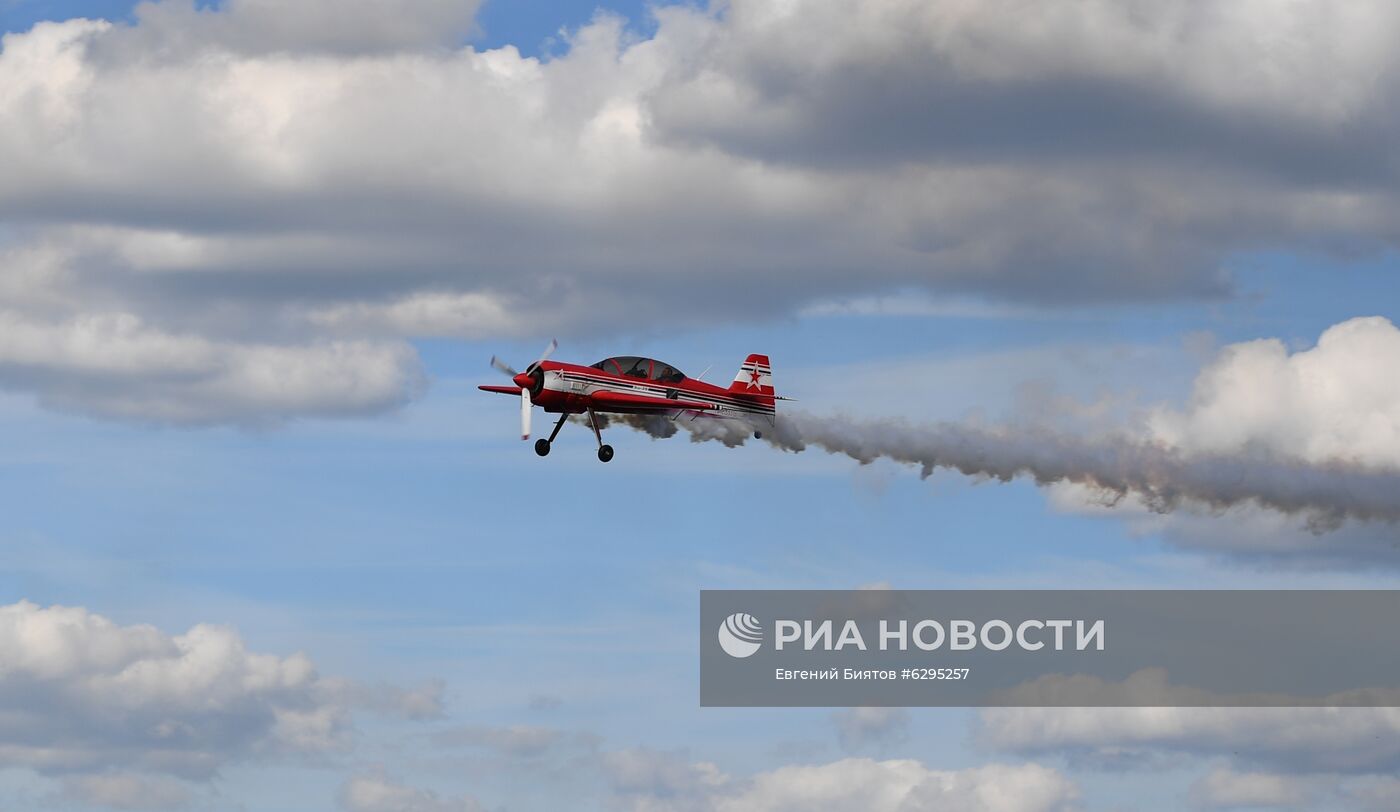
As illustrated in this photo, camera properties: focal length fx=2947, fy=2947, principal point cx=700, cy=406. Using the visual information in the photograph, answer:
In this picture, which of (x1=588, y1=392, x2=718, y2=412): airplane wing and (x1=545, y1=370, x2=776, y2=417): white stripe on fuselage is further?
(x1=588, y1=392, x2=718, y2=412): airplane wing

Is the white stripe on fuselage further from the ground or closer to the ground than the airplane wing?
further from the ground

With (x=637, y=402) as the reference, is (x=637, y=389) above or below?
above

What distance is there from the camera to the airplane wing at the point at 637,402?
426ft

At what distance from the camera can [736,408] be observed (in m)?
134

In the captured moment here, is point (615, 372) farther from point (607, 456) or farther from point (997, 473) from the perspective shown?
point (997, 473)

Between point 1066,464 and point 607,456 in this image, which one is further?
point 1066,464

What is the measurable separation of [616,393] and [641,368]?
173 centimetres

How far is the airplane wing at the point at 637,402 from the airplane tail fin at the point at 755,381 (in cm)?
327

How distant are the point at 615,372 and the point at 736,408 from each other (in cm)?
684

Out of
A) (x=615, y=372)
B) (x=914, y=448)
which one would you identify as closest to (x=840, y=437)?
(x=914, y=448)

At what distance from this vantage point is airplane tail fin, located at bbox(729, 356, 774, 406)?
136 metres

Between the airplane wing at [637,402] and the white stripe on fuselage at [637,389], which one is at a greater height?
the white stripe on fuselage at [637,389]

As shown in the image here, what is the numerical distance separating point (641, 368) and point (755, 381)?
739cm

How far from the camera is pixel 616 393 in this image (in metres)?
130
